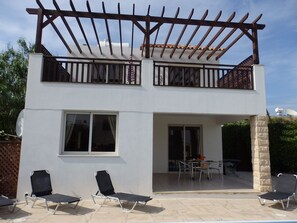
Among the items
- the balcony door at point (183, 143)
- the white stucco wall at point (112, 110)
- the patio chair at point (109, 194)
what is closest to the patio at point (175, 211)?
the patio chair at point (109, 194)

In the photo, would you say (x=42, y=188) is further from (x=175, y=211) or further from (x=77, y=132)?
(x=175, y=211)

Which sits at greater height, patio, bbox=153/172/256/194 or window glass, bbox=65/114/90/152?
window glass, bbox=65/114/90/152

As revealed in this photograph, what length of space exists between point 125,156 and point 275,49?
9944 mm

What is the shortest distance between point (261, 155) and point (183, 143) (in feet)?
19.3

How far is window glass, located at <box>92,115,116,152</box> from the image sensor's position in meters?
9.38

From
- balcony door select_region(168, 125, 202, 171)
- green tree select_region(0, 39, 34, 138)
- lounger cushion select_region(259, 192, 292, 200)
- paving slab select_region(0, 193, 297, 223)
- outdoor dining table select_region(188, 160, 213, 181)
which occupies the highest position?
green tree select_region(0, 39, 34, 138)

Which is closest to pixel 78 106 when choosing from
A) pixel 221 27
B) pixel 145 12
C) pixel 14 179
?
pixel 14 179

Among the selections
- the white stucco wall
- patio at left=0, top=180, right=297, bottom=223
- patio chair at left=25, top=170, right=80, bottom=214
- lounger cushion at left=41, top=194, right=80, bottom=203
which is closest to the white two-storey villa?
the white stucco wall

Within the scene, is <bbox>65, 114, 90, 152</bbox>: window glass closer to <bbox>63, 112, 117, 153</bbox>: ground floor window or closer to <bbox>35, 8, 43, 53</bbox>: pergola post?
<bbox>63, 112, 117, 153</bbox>: ground floor window

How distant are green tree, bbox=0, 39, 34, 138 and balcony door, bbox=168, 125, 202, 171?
8703 millimetres

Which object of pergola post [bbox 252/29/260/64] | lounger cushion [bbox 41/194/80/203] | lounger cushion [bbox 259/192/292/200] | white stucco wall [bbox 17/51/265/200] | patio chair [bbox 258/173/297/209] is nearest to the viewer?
lounger cushion [bbox 41/194/80/203]

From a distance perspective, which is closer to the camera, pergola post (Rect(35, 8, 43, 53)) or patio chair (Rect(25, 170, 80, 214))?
patio chair (Rect(25, 170, 80, 214))

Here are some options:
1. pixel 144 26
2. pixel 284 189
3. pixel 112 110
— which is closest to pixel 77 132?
pixel 112 110

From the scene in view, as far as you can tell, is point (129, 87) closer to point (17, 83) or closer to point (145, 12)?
point (145, 12)
